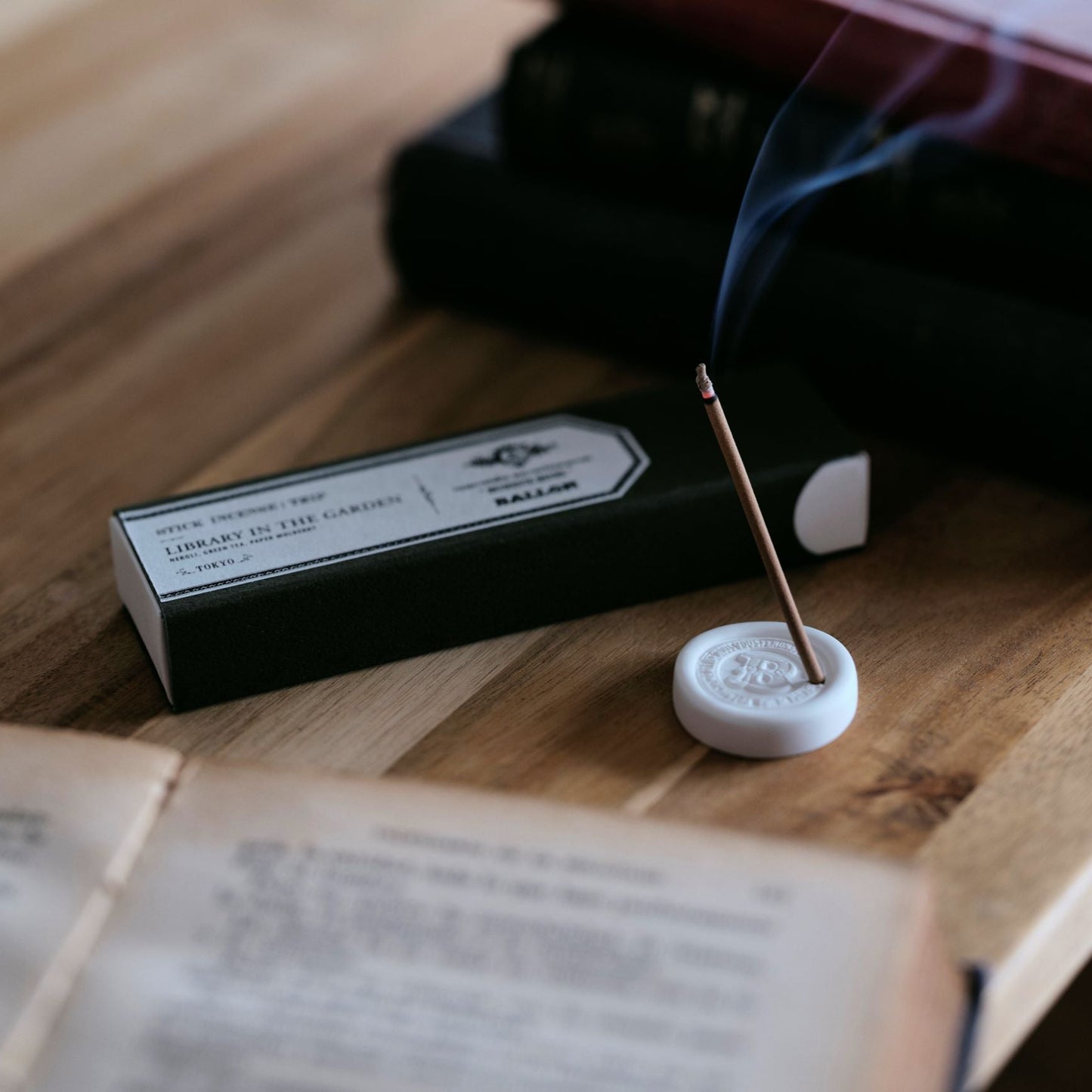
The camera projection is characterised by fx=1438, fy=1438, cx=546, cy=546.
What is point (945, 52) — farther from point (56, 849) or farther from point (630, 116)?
point (56, 849)

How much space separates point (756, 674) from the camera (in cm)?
65

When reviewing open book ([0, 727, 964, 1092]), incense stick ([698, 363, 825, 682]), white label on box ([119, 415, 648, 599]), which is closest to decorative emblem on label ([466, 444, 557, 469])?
white label on box ([119, 415, 648, 599])

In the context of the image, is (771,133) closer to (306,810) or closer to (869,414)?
(869,414)

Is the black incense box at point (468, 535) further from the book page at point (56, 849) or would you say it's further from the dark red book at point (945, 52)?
the dark red book at point (945, 52)

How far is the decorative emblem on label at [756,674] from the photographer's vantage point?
63cm

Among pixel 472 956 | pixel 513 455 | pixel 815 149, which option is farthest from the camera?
pixel 815 149

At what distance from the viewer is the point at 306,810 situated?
54cm

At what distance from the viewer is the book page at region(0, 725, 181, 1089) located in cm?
49

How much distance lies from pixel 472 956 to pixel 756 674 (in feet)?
0.71

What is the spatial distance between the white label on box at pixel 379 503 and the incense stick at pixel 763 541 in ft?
0.30

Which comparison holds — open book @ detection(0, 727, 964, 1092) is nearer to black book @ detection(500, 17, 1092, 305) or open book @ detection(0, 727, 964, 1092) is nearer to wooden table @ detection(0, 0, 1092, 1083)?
wooden table @ detection(0, 0, 1092, 1083)

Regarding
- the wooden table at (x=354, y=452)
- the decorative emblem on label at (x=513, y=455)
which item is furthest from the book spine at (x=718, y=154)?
the decorative emblem on label at (x=513, y=455)

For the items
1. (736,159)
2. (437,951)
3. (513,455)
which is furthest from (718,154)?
(437,951)

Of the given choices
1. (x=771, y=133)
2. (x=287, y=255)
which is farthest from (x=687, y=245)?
(x=287, y=255)
